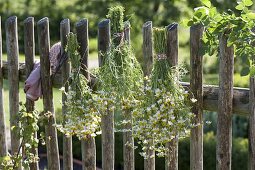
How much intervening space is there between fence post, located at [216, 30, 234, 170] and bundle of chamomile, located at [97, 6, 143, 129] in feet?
1.27

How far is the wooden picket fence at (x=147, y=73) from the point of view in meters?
2.75

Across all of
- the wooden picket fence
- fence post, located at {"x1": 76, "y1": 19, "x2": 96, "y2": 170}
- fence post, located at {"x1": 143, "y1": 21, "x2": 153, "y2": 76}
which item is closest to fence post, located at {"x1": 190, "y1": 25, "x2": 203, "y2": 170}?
the wooden picket fence

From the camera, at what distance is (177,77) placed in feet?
9.25

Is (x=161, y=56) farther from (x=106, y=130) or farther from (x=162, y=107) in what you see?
(x=106, y=130)

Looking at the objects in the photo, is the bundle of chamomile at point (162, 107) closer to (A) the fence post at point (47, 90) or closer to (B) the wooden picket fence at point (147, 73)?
(B) the wooden picket fence at point (147, 73)

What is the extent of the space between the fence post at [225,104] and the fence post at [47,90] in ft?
3.14

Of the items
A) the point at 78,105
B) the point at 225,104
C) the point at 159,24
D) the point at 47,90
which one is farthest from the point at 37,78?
the point at 159,24

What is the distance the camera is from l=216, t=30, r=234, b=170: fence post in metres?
2.71

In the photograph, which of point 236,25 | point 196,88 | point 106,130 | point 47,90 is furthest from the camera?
point 47,90

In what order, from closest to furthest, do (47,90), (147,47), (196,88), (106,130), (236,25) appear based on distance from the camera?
1. (236,25)
2. (196,88)
3. (147,47)
4. (106,130)
5. (47,90)

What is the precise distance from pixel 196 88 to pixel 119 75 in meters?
0.36

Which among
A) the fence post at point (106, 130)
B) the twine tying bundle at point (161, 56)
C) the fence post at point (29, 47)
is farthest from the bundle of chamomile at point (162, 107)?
the fence post at point (29, 47)

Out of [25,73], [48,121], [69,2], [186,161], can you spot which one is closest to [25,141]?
[48,121]

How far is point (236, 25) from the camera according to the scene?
2418 mm
